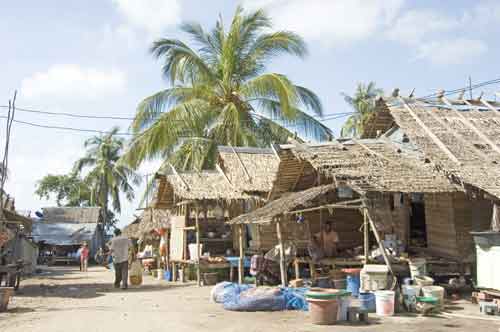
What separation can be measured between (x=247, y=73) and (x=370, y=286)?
12727 mm

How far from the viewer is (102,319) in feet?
30.3

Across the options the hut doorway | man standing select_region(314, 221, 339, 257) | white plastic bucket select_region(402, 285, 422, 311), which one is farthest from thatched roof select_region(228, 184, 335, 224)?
white plastic bucket select_region(402, 285, 422, 311)

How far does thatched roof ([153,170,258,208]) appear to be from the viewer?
1639 cm

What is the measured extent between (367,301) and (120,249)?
7.46 m

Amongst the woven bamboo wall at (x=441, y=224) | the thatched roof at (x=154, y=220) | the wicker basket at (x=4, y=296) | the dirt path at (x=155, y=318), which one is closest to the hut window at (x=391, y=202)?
the woven bamboo wall at (x=441, y=224)

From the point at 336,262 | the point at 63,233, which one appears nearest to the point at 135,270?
the point at 336,262

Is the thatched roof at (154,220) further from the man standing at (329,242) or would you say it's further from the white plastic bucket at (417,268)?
the white plastic bucket at (417,268)

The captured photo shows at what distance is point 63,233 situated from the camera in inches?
1357

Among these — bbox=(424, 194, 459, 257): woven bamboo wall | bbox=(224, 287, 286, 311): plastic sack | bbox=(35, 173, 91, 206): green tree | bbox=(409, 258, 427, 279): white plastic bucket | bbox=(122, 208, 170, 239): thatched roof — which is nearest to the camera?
bbox=(224, 287, 286, 311): plastic sack

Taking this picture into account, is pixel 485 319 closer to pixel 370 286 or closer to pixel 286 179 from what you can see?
pixel 370 286

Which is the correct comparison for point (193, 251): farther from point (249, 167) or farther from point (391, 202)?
point (391, 202)

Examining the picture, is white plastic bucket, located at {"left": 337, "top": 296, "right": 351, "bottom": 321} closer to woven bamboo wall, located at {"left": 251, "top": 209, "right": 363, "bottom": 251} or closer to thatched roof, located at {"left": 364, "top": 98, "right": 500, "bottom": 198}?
thatched roof, located at {"left": 364, "top": 98, "right": 500, "bottom": 198}

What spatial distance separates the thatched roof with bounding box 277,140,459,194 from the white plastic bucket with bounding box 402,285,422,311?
1.97 meters

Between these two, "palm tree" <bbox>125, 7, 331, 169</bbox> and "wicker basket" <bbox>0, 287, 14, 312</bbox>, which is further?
"palm tree" <bbox>125, 7, 331, 169</bbox>
